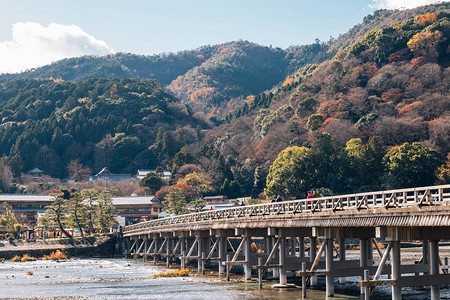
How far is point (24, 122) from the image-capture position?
165250 mm

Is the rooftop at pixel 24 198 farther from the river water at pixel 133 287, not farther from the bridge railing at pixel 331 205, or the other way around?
the river water at pixel 133 287

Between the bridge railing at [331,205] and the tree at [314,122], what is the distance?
4698 cm

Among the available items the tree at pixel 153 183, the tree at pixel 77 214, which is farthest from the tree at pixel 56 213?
the tree at pixel 153 183

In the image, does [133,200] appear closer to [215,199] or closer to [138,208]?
[138,208]

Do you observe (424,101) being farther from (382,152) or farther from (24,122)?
(24,122)

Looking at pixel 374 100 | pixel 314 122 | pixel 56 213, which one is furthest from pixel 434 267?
pixel 374 100

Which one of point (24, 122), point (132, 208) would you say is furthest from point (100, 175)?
point (132, 208)

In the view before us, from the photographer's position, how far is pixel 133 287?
3756cm

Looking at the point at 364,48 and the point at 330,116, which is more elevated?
the point at 364,48

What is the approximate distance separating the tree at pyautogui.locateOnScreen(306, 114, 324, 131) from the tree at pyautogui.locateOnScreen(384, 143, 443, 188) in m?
24.9

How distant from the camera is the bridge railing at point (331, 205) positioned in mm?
23172

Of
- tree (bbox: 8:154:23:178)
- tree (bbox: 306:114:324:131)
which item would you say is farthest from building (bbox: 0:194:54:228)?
tree (bbox: 306:114:324:131)

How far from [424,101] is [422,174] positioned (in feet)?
74.0

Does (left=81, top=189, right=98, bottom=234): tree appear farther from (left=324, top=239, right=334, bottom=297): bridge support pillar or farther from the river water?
(left=324, top=239, right=334, bottom=297): bridge support pillar
